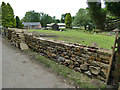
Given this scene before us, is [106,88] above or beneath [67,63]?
beneath

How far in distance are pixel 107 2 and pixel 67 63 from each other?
121 inches

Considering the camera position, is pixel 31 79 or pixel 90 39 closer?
pixel 31 79

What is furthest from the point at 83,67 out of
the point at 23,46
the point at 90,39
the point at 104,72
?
the point at 90,39

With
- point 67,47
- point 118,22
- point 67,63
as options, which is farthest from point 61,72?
point 118,22

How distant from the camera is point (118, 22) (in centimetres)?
359

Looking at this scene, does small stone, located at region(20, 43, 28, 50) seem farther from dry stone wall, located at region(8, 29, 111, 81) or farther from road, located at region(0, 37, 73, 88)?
road, located at region(0, 37, 73, 88)

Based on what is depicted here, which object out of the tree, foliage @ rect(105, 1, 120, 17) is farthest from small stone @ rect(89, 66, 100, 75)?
the tree

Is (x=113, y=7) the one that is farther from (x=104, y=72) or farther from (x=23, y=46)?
(x=23, y=46)

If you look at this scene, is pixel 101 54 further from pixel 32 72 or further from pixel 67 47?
pixel 32 72

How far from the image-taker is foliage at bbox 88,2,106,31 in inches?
130

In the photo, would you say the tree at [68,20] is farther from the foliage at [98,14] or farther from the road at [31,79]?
the road at [31,79]

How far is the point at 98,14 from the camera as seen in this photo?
3.49 meters

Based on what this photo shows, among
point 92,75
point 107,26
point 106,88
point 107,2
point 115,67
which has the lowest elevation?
point 106,88

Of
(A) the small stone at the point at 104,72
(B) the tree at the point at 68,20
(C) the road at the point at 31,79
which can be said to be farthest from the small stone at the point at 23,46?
(B) the tree at the point at 68,20
